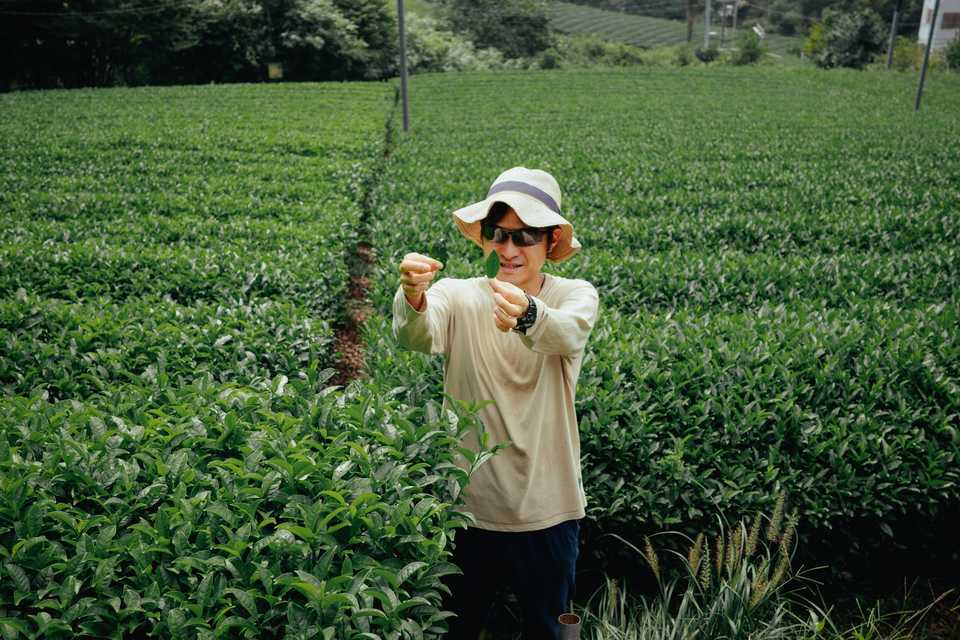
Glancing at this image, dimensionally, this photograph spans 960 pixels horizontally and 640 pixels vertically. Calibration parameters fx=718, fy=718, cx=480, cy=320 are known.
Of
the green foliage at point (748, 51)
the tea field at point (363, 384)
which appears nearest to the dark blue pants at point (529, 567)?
the tea field at point (363, 384)

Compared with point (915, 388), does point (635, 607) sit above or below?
below

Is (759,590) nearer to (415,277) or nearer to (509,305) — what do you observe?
(509,305)

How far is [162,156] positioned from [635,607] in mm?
14681

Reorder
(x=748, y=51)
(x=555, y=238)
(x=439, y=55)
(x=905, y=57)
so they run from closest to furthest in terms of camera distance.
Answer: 1. (x=555, y=238)
2. (x=439, y=55)
3. (x=905, y=57)
4. (x=748, y=51)

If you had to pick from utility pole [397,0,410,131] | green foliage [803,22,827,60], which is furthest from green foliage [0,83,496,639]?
green foliage [803,22,827,60]

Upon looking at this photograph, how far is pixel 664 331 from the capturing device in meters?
5.18

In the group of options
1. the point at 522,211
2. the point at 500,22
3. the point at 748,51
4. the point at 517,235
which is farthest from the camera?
the point at 500,22

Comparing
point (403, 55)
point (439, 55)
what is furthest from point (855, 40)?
point (403, 55)

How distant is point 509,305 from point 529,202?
1.78 feet

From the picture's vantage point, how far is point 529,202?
2605mm

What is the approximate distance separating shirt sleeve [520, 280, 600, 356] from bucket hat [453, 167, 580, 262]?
12.8 inches

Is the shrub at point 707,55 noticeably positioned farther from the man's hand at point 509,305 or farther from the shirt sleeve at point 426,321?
the man's hand at point 509,305

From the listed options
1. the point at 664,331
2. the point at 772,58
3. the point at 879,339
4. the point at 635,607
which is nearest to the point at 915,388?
the point at 879,339

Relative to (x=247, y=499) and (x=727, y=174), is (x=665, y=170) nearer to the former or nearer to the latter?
(x=727, y=174)
